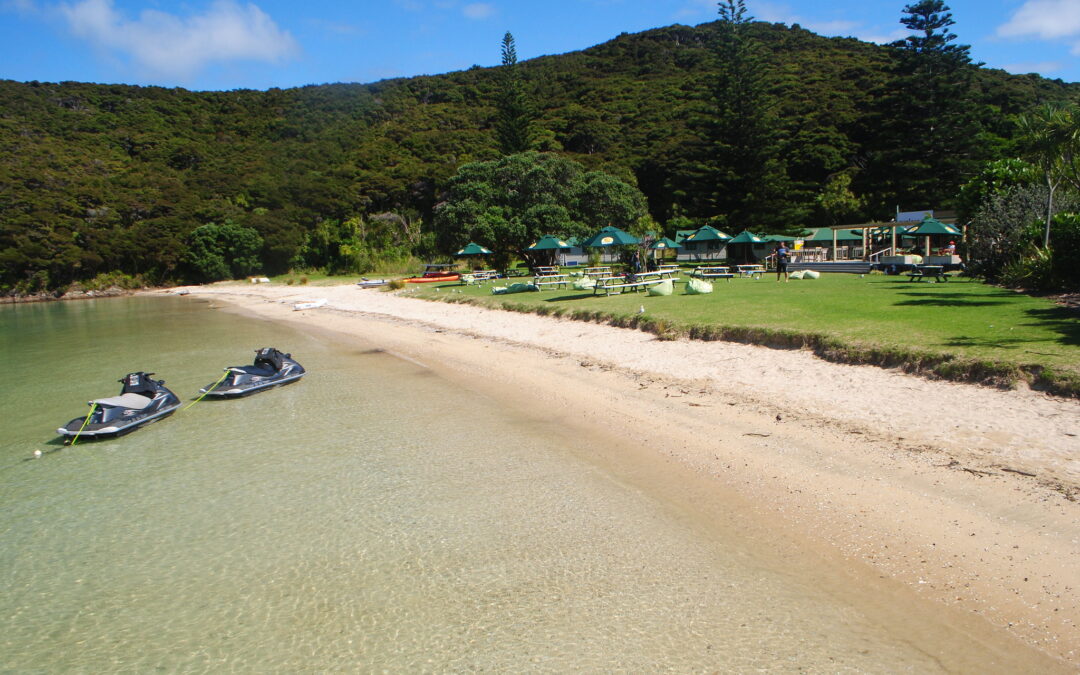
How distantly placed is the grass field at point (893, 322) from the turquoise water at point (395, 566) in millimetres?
3657

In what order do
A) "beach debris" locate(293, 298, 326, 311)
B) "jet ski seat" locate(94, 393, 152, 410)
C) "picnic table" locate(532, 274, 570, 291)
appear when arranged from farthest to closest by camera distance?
1. "beach debris" locate(293, 298, 326, 311)
2. "picnic table" locate(532, 274, 570, 291)
3. "jet ski seat" locate(94, 393, 152, 410)

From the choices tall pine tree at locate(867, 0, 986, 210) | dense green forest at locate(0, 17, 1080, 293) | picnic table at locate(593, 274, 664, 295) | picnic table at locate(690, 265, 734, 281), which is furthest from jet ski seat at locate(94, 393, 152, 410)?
tall pine tree at locate(867, 0, 986, 210)

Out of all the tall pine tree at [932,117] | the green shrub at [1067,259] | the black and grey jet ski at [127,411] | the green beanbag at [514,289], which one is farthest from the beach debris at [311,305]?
the tall pine tree at [932,117]

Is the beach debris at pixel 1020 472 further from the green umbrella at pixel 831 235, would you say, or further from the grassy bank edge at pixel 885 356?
the green umbrella at pixel 831 235

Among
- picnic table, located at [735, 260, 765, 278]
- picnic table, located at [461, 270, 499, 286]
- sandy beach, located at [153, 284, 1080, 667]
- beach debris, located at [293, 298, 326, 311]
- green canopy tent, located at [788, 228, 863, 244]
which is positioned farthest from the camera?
green canopy tent, located at [788, 228, 863, 244]

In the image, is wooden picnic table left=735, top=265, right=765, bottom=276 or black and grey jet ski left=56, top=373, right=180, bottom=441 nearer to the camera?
black and grey jet ski left=56, top=373, right=180, bottom=441

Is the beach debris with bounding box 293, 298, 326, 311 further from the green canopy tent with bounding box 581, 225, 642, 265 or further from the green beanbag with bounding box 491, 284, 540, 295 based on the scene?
the green canopy tent with bounding box 581, 225, 642, 265

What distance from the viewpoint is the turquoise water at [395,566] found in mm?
3035

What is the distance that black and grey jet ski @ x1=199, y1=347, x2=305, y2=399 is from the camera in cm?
905

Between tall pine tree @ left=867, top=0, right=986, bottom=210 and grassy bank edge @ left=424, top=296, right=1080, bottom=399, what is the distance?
36860mm

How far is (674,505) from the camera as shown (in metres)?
4.54

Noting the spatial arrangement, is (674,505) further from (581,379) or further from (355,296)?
(355,296)

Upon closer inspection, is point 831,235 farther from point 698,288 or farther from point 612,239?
point 698,288

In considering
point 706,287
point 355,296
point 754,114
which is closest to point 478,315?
point 706,287
